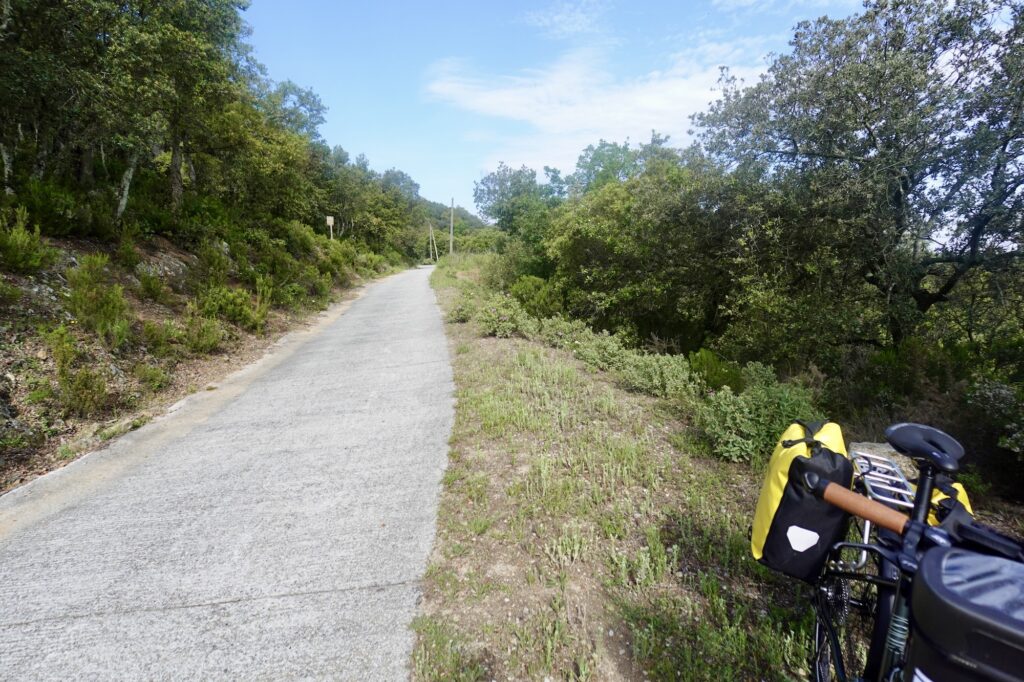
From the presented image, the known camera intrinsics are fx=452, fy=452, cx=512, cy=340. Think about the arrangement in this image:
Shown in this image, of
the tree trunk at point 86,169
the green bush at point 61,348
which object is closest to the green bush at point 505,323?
the green bush at point 61,348

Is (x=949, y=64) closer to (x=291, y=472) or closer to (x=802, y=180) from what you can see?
(x=802, y=180)

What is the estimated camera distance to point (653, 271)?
13.0 m

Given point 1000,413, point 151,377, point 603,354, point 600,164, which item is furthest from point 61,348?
point 600,164

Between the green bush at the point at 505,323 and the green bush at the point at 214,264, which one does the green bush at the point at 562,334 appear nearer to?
the green bush at the point at 505,323

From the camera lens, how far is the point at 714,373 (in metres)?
6.15

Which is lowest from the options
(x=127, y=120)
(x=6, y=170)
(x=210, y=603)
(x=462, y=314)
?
(x=210, y=603)

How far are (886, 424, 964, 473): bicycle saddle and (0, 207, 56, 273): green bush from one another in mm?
9675

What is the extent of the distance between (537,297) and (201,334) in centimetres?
910

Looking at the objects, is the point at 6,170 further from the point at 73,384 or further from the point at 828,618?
the point at 828,618

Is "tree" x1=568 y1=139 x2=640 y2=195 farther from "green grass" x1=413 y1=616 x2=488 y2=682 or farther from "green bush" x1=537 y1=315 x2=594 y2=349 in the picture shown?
"green grass" x1=413 y1=616 x2=488 y2=682

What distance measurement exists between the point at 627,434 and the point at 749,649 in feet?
7.95

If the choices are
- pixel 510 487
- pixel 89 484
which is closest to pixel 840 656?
pixel 510 487

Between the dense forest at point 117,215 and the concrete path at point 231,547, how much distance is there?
4.42 ft

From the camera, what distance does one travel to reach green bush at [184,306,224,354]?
25.2 ft
